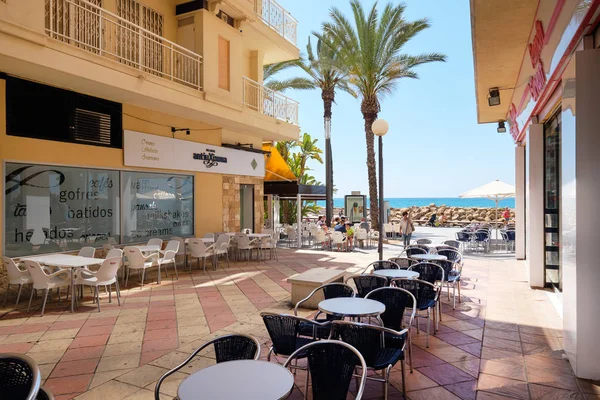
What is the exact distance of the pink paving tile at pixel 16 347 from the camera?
484 cm

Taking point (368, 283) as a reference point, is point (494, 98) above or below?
above

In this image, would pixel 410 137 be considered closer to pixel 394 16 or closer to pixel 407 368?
pixel 394 16

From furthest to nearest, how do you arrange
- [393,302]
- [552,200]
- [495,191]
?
[495,191] → [552,200] → [393,302]

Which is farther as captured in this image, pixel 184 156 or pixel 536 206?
pixel 184 156

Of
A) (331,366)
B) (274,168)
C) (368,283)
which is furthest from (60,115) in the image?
(274,168)

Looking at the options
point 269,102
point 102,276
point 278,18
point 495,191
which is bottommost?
point 102,276

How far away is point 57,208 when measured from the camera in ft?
27.6

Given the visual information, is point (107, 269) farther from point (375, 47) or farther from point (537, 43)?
point (375, 47)

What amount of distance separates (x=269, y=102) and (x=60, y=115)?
7.40m

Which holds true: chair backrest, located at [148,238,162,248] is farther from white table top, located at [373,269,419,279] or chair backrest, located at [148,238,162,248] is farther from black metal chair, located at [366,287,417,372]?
black metal chair, located at [366,287,417,372]

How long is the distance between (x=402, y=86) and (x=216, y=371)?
17534 millimetres

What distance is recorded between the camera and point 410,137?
92.4m

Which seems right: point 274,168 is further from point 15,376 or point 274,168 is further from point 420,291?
point 15,376

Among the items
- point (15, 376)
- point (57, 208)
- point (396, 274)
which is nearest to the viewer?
point (15, 376)
